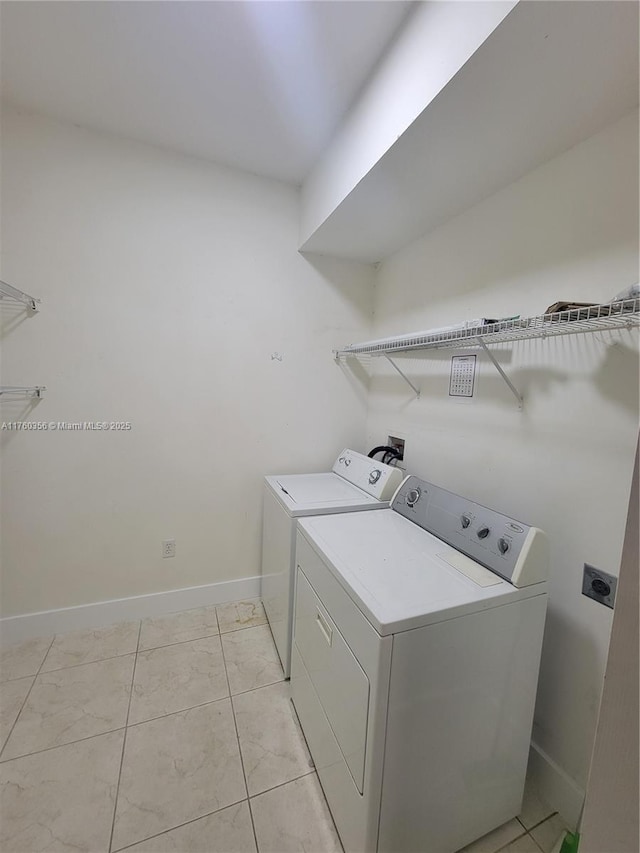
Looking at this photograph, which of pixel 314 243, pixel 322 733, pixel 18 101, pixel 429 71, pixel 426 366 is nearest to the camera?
pixel 429 71

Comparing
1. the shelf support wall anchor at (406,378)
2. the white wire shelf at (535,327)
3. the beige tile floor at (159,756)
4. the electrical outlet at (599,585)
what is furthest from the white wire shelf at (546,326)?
the beige tile floor at (159,756)

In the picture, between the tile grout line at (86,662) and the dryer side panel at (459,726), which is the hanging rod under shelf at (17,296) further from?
the dryer side panel at (459,726)

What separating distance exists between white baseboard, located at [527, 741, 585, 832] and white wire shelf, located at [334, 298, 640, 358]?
1.49 m

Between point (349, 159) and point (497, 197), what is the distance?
666 mm

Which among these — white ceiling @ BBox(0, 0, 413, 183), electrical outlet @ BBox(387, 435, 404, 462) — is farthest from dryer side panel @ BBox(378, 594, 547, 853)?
white ceiling @ BBox(0, 0, 413, 183)

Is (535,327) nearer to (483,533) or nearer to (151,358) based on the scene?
(483,533)

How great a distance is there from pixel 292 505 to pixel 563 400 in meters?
1.16

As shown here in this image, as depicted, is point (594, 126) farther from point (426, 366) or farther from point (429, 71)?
point (426, 366)

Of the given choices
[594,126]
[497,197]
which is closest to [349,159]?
[497,197]

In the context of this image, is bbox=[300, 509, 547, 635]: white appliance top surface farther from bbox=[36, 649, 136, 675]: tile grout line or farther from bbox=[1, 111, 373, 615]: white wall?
bbox=[36, 649, 136, 675]: tile grout line

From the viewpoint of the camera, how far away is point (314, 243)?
207 cm

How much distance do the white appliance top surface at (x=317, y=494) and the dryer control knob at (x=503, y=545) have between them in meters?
0.67

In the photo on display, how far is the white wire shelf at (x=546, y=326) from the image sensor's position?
855 millimetres

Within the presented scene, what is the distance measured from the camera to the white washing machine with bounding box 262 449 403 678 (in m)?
1.57
